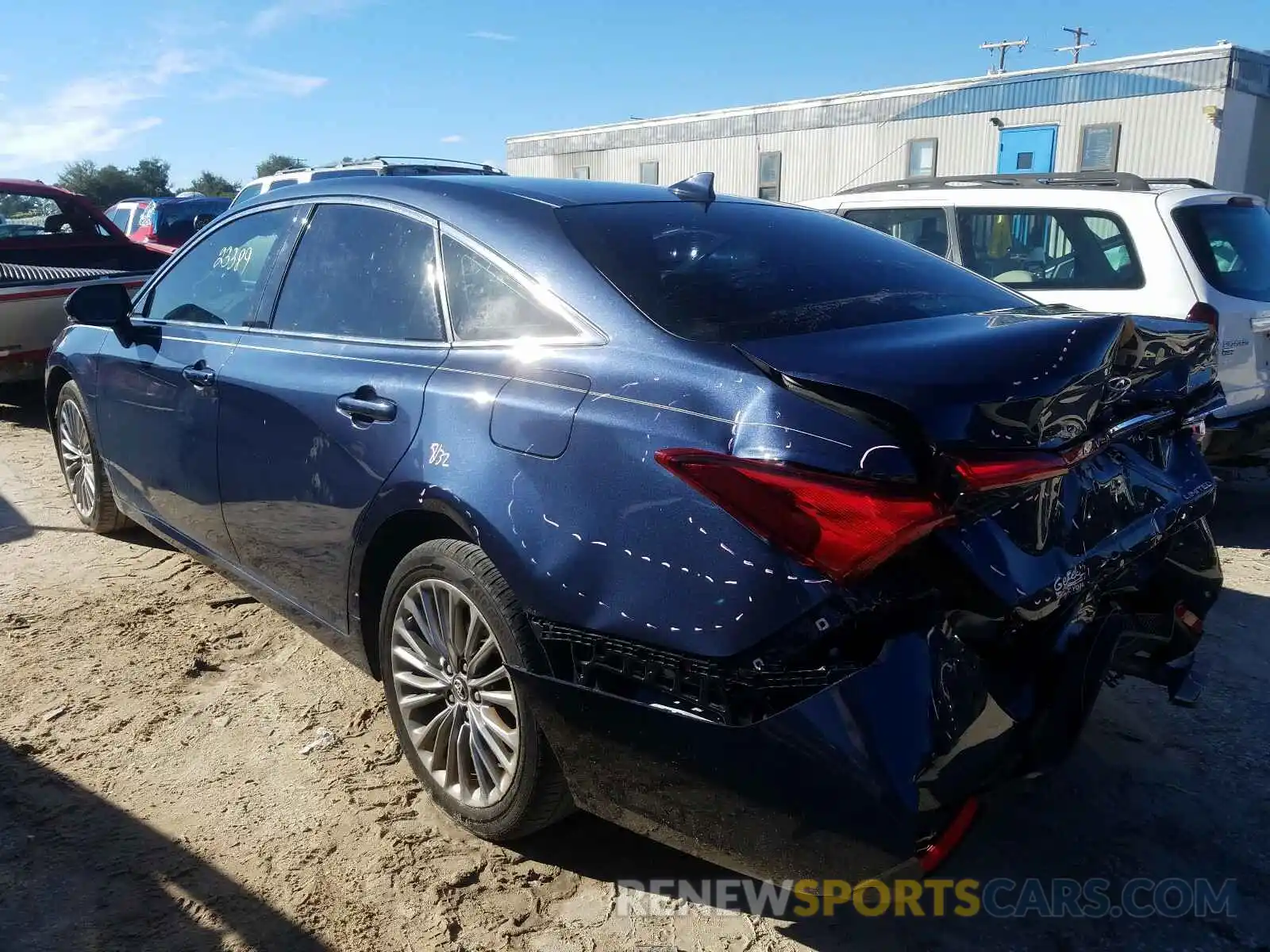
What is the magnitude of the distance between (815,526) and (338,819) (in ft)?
5.46

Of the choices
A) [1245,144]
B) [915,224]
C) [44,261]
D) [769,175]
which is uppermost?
[1245,144]

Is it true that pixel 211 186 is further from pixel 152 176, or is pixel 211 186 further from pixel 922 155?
pixel 922 155

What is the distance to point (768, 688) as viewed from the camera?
1931mm

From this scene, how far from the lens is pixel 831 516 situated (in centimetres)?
189

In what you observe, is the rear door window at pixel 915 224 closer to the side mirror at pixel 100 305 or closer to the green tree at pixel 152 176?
the side mirror at pixel 100 305

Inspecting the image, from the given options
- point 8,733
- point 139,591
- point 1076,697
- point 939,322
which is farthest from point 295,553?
point 1076,697

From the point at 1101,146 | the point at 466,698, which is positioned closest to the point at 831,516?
the point at 466,698

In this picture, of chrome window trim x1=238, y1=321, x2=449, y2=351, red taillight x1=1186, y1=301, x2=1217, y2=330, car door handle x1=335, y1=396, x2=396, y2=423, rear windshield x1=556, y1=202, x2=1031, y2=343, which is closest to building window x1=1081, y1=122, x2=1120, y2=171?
red taillight x1=1186, y1=301, x2=1217, y2=330

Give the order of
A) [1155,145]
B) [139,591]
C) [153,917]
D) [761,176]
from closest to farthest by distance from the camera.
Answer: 1. [153,917]
2. [139,591]
3. [1155,145]
4. [761,176]

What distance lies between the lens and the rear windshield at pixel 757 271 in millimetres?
2461

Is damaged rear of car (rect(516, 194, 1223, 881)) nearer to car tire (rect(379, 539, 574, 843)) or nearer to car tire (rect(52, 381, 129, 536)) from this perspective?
car tire (rect(379, 539, 574, 843))

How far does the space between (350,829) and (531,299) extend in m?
1.46

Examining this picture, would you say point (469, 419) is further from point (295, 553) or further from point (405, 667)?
point (295, 553)

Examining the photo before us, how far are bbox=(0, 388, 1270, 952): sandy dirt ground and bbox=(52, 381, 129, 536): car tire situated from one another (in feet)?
3.21
